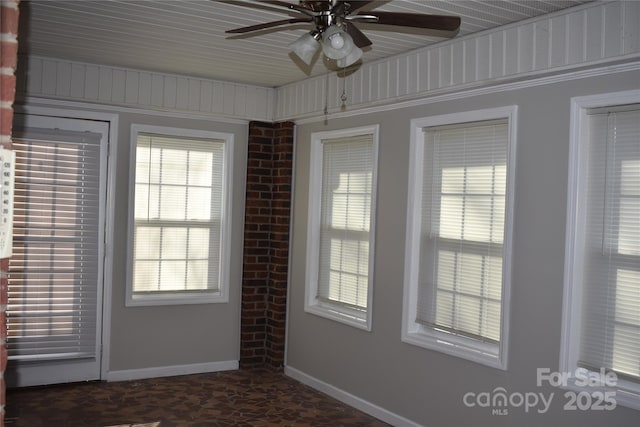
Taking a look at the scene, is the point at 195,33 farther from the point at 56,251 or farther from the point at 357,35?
the point at 56,251

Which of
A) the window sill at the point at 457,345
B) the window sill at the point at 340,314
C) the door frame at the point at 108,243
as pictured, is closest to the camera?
the window sill at the point at 457,345

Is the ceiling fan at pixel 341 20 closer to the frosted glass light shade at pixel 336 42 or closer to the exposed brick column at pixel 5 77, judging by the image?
the frosted glass light shade at pixel 336 42

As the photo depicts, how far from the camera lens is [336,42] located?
261 centimetres

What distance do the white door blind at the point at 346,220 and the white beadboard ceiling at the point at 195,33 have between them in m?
0.77

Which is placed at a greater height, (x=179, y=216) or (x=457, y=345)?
(x=179, y=216)

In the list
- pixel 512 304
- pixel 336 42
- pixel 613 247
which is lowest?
pixel 512 304

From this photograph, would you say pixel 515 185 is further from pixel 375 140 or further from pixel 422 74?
pixel 375 140

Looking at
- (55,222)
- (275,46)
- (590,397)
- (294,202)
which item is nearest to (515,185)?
(590,397)

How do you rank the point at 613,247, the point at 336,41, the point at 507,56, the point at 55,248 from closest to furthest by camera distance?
1. the point at 336,41
2. the point at 613,247
3. the point at 507,56
4. the point at 55,248

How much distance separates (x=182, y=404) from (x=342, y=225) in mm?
2002

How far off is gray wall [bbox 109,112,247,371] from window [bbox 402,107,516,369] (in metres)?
2.17

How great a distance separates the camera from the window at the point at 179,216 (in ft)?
18.5

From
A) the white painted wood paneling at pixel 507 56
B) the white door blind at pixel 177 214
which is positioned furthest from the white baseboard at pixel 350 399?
the white painted wood paneling at pixel 507 56

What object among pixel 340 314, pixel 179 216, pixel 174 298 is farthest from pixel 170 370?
pixel 340 314
